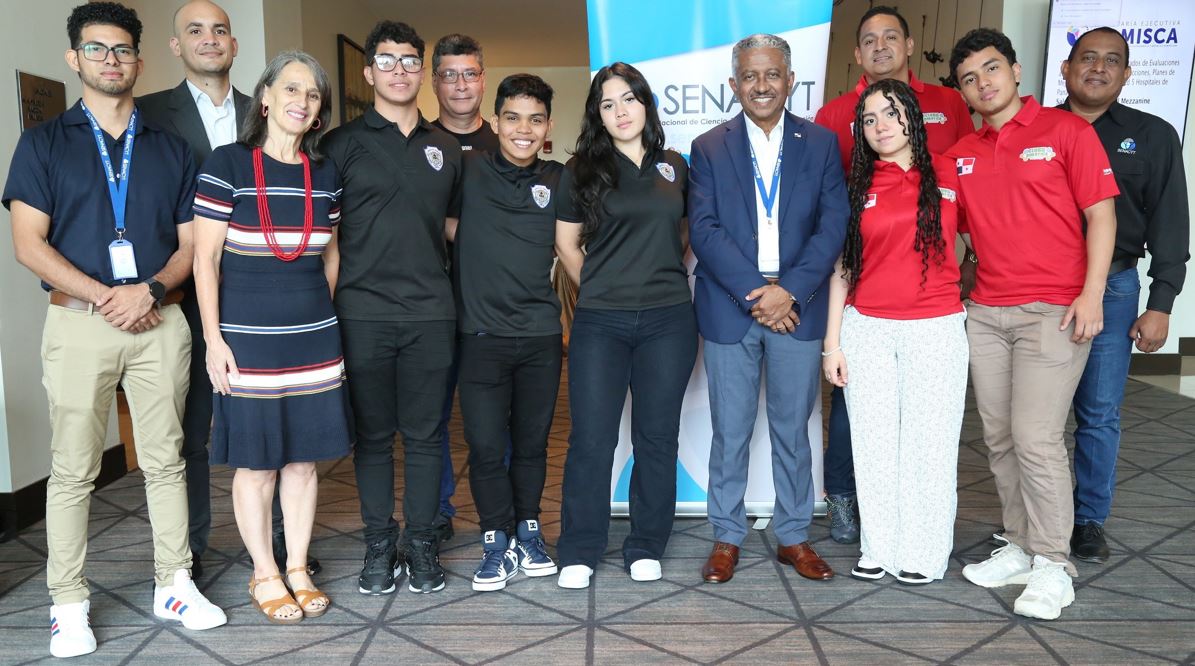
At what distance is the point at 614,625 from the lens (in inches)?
108

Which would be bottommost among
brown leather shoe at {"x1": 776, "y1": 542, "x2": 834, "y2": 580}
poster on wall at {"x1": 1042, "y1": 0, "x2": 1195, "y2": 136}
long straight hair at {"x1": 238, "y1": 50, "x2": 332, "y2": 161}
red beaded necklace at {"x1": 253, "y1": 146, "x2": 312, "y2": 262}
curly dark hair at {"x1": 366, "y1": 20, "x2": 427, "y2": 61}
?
brown leather shoe at {"x1": 776, "y1": 542, "x2": 834, "y2": 580}

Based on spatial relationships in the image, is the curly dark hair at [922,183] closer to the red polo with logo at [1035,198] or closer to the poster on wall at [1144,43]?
the red polo with logo at [1035,198]

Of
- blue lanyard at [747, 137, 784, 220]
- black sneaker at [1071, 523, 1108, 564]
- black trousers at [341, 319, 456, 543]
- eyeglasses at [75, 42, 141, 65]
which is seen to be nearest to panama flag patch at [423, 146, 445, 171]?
black trousers at [341, 319, 456, 543]

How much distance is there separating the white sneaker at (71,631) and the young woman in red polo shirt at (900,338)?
7.71 feet

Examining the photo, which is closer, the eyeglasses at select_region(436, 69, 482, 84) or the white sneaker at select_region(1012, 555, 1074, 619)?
the white sneaker at select_region(1012, 555, 1074, 619)

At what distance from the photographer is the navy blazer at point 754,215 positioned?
9.74ft

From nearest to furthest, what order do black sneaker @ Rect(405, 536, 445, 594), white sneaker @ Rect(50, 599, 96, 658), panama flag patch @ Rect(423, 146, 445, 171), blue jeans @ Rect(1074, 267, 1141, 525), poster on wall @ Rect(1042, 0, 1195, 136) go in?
white sneaker @ Rect(50, 599, 96, 658), panama flag patch @ Rect(423, 146, 445, 171), black sneaker @ Rect(405, 536, 445, 594), blue jeans @ Rect(1074, 267, 1141, 525), poster on wall @ Rect(1042, 0, 1195, 136)

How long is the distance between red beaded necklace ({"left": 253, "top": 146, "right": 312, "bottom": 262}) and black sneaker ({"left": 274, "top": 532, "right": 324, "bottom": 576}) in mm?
1079

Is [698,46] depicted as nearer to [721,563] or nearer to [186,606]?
[721,563]

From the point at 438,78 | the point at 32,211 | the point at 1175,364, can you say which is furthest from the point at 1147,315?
the point at 1175,364

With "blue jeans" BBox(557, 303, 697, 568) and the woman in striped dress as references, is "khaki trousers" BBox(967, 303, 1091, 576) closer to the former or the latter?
"blue jeans" BBox(557, 303, 697, 568)

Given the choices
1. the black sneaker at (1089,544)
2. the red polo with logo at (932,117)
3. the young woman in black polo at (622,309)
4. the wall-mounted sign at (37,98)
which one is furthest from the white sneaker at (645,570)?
the wall-mounted sign at (37,98)

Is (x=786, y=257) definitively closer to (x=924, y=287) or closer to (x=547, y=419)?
(x=924, y=287)

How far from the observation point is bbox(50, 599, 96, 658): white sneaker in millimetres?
2535
